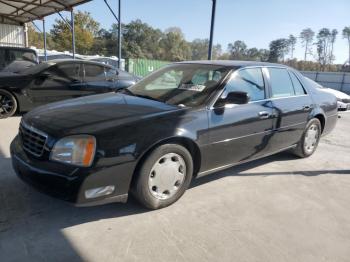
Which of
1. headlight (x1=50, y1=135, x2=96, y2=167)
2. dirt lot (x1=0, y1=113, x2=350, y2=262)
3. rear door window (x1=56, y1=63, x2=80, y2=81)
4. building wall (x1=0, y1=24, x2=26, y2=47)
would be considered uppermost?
building wall (x1=0, y1=24, x2=26, y2=47)

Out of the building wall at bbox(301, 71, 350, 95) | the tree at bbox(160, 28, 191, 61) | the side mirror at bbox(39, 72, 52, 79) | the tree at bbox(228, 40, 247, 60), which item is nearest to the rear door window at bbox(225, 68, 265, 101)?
the side mirror at bbox(39, 72, 52, 79)

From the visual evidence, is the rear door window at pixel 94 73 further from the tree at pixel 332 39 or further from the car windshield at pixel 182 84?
the tree at pixel 332 39

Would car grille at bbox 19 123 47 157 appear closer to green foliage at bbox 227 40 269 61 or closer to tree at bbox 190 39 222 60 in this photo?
green foliage at bbox 227 40 269 61

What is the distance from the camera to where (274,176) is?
437 centimetres

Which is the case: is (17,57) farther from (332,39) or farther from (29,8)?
(332,39)

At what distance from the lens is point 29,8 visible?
51.9ft

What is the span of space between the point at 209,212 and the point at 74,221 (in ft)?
4.22

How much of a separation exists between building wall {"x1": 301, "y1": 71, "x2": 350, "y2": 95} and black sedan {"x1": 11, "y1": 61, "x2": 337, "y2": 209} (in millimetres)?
25781

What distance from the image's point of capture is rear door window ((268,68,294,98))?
432 centimetres

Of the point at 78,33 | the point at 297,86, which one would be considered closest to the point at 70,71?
the point at 297,86

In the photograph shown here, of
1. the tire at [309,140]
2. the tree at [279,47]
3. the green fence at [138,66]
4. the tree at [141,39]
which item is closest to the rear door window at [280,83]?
the tire at [309,140]

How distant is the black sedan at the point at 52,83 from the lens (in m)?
7.01

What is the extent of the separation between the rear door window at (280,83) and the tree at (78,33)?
5077cm

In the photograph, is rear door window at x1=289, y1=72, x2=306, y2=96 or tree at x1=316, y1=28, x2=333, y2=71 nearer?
rear door window at x1=289, y1=72, x2=306, y2=96
